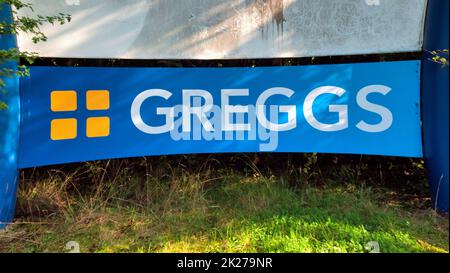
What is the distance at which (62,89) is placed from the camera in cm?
407

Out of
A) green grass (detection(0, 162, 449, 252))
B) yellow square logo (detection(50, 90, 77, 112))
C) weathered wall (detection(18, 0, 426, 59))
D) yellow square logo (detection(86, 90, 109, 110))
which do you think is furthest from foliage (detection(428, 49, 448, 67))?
yellow square logo (detection(50, 90, 77, 112))

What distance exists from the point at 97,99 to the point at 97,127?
29 cm

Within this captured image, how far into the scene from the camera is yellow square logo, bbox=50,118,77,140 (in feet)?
13.2

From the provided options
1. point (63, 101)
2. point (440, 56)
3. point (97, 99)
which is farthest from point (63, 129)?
point (440, 56)

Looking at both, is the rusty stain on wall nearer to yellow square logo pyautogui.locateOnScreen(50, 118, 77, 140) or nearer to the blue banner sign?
the blue banner sign

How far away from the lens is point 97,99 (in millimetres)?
4125

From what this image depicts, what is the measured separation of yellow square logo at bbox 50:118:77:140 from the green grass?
2.08 ft

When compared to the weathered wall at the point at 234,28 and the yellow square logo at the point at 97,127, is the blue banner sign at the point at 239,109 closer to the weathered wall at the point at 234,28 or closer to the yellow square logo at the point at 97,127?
the yellow square logo at the point at 97,127

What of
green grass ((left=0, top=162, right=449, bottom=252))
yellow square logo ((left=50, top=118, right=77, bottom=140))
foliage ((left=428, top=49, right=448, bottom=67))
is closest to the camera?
green grass ((left=0, top=162, right=449, bottom=252))

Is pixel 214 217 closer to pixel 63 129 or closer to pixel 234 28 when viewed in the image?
pixel 63 129

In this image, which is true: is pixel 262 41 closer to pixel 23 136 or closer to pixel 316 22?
pixel 316 22

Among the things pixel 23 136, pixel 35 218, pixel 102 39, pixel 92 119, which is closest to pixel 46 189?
pixel 35 218

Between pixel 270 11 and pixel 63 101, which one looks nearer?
pixel 63 101

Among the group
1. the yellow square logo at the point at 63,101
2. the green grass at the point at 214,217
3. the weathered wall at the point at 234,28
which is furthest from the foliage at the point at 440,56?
the yellow square logo at the point at 63,101
